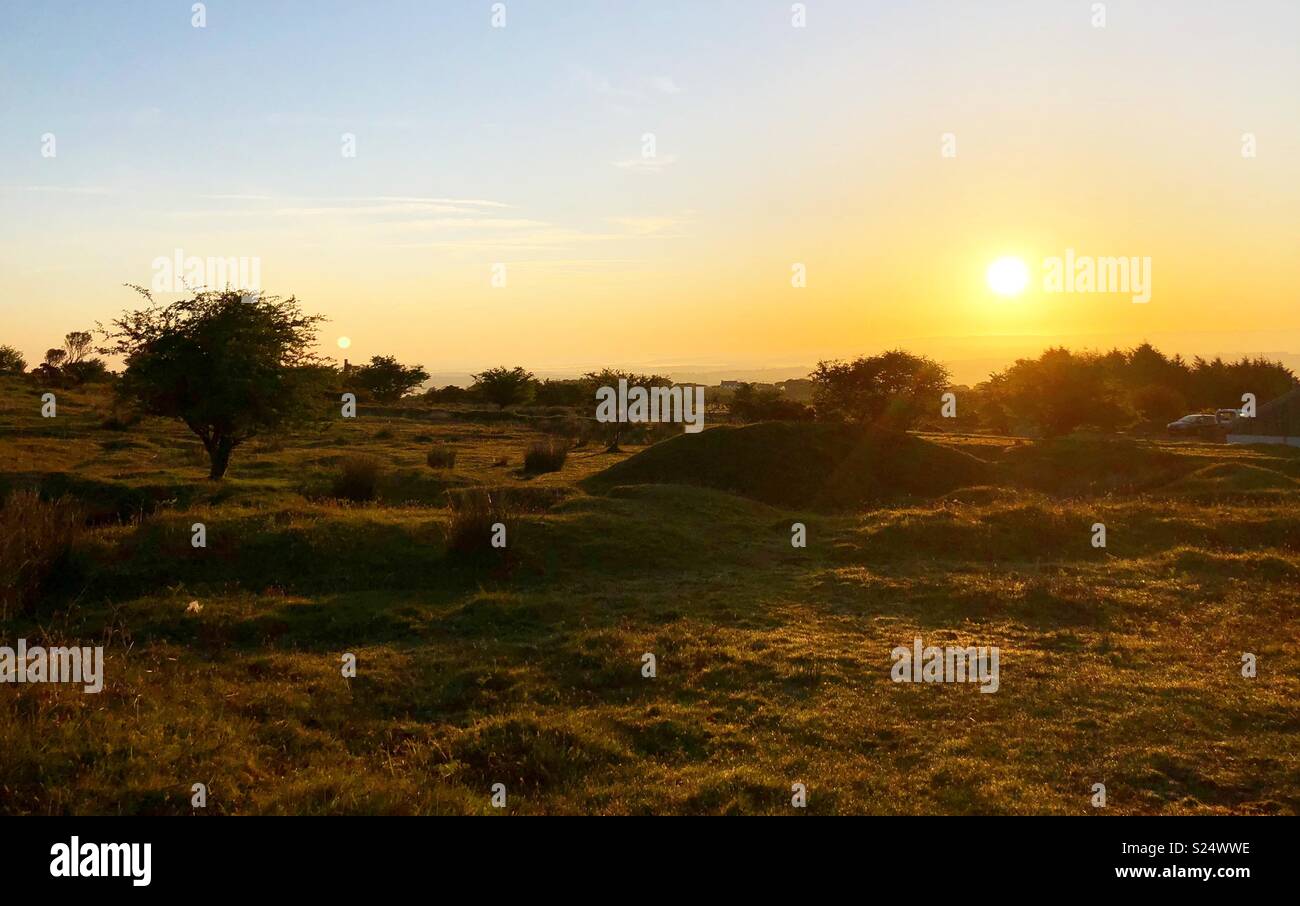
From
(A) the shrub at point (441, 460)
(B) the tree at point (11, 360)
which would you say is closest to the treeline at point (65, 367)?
(B) the tree at point (11, 360)

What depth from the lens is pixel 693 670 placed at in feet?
35.2

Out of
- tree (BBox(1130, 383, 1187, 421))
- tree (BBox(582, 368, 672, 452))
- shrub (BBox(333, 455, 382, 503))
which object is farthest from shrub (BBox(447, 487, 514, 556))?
tree (BBox(1130, 383, 1187, 421))

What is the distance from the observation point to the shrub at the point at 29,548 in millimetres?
12195

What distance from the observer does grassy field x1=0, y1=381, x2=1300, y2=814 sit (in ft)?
22.5

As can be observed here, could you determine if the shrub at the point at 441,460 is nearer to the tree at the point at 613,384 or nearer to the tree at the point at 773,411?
the tree at the point at 613,384

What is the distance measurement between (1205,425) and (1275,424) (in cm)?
774

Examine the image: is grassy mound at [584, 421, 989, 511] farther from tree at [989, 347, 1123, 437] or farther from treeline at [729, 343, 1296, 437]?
tree at [989, 347, 1123, 437]

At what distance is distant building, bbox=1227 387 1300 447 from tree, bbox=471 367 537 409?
48.1m

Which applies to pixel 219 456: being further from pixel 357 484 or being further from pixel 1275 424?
pixel 1275 424

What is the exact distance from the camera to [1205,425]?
2132 inches

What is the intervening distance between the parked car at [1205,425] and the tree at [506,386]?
4586 centimetres

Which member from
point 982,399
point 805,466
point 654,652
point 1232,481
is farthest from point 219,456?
point 982,399
